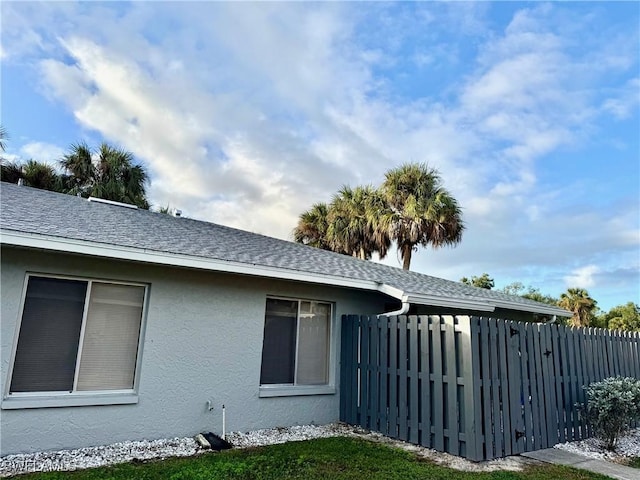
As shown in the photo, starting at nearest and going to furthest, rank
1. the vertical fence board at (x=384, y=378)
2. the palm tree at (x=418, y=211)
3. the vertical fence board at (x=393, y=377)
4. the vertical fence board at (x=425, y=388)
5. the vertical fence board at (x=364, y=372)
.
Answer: the vertical fence board at (x=425, y=388) → the vertical fence board at (x=393, y=377) → the vertical fence board at (x=384, y=378) → the vertical fence board at (x=364, y=372) → the palm tree at (x=418, y=211)

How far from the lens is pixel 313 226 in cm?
2552

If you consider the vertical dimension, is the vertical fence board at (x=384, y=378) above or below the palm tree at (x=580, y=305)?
below

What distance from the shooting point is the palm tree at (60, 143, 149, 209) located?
16.1 m

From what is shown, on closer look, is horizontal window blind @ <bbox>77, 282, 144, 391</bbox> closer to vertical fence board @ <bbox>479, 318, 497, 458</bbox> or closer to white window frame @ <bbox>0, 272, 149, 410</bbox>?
white window frame @ <bbox>0, 272, 149, 410</bbox>

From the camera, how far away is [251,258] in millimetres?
6438

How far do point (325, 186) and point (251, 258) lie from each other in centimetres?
1734

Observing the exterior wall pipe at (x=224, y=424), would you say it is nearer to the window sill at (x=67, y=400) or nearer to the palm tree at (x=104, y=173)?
the window sill at (x=67, y=400)

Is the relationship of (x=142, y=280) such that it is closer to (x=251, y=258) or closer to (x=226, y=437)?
(x=251, y=258)

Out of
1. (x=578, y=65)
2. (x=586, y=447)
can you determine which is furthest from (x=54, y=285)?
(x=578, y=65)

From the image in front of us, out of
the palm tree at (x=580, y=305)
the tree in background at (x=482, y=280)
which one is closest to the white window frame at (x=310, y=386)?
the palm tree at (x=580, y=305)

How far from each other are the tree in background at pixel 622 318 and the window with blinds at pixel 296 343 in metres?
31.9

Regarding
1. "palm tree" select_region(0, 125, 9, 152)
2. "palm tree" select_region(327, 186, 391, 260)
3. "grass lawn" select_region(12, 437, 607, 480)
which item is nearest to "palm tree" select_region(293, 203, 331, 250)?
"palm tree" select_region(327, 186, 391, 260)

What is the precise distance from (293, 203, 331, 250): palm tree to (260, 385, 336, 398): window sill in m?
17.7

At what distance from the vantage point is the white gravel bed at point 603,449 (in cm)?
587
